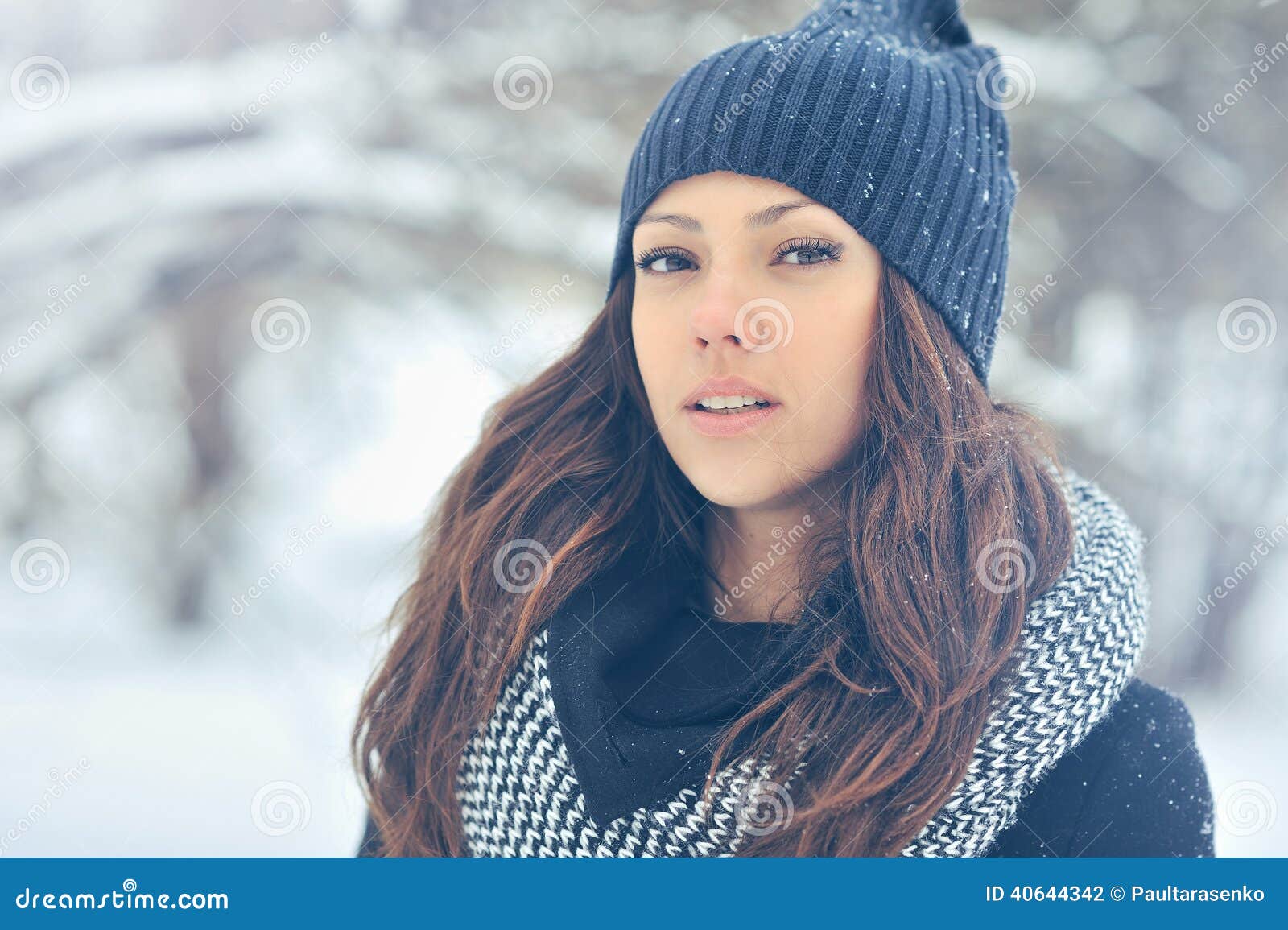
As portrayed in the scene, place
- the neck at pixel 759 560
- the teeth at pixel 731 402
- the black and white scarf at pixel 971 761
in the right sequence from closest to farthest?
the black and white scarf at pixel 971 761, the teeth at pixel 731 402, the neck at pixel 759 560

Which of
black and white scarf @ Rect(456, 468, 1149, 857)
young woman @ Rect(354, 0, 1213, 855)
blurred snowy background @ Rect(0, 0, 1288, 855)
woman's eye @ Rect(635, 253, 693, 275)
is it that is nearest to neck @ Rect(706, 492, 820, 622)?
young woman @ Rect(354, 0, 1213, 855)

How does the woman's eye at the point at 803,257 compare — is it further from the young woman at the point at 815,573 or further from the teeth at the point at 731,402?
the teeth at the point at 731,402

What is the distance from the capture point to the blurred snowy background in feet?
6.57

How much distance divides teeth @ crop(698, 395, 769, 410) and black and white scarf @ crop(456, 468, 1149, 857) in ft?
1.22

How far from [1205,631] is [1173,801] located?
1284 mm

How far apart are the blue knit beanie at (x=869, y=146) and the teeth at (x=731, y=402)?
246mm

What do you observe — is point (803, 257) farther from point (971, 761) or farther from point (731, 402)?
point (971, 761)

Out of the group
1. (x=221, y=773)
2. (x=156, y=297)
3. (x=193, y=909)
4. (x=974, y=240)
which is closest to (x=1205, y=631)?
(x=974, y=240)

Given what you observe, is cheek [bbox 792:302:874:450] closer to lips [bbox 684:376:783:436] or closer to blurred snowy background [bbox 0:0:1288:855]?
lips [bbox 684:376:783:436]

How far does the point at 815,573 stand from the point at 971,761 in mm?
278

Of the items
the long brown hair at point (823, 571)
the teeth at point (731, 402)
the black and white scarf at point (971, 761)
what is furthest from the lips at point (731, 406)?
the black and white scarf at point (971, 761)

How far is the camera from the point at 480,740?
125 centimetres

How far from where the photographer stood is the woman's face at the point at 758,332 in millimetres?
1061

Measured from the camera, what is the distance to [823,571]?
1125mm
